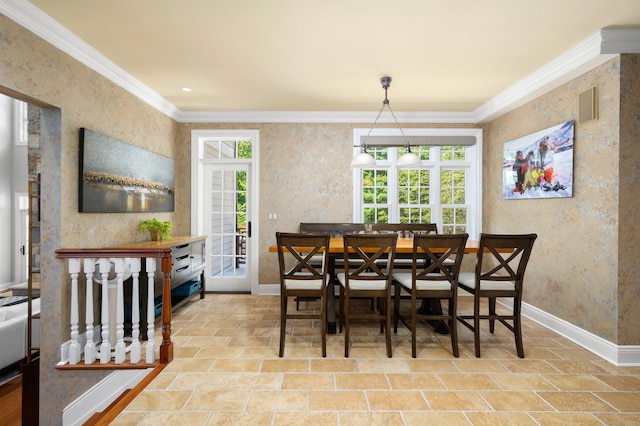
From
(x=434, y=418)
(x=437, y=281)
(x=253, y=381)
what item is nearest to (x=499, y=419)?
(x=434, y=418)

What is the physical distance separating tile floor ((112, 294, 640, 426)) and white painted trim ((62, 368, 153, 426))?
50 centimetres

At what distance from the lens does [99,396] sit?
8.61 feet

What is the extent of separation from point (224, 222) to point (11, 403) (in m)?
2.88

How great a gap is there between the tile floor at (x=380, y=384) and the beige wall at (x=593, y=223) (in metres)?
0.41

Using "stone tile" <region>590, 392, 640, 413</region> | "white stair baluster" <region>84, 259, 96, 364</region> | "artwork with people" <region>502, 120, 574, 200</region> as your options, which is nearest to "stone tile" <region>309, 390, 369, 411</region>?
"stone tile" <region>590, 392, 640, 413</region>

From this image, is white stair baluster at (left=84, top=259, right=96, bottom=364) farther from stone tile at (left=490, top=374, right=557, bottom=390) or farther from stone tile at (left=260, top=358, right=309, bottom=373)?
stone tile at (left=490, top=374, right=557, bottom=390)

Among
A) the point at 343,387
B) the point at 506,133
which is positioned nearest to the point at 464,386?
the point at 343,387

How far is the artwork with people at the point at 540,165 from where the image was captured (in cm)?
312

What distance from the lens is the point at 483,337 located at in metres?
3.07

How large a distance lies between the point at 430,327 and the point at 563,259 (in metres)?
1.50

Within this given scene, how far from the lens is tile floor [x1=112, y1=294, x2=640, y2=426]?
190cm

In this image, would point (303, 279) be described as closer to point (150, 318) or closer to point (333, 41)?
point (150, 318)

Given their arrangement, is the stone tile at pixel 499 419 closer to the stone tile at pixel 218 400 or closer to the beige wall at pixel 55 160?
the stone tile at pixel 218 400

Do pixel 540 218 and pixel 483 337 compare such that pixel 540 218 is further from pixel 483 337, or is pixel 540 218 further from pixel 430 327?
pixel 430 327
